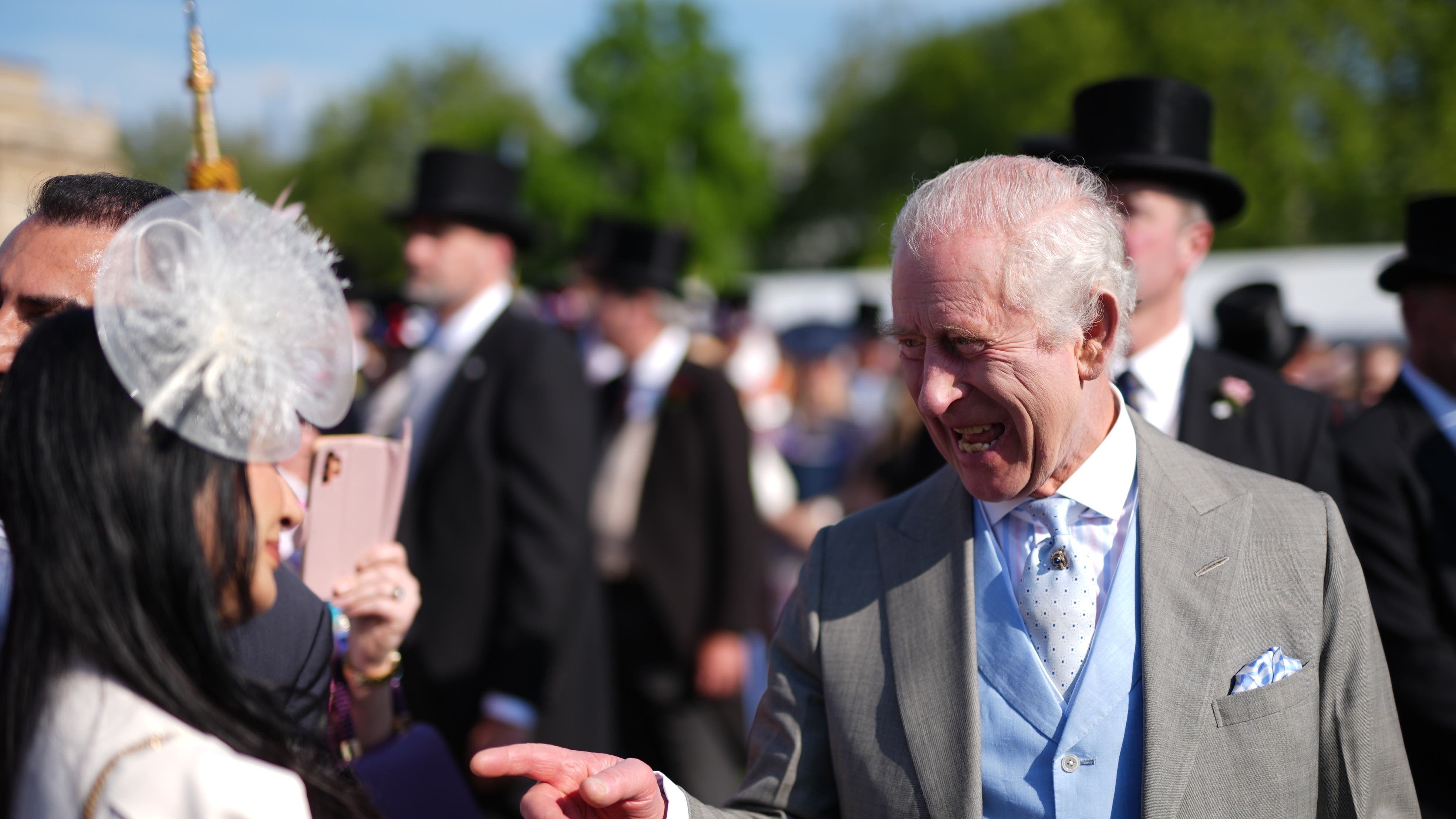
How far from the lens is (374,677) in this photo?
2.52 m

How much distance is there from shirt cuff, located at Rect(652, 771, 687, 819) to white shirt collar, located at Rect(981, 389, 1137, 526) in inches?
31.2

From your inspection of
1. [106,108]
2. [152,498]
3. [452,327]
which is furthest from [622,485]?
[106,108]

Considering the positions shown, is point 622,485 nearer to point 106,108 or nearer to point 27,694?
point 27,694

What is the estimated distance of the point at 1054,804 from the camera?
2.04m

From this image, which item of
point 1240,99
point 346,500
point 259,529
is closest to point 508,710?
point 346,500

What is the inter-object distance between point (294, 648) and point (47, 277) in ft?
2.55

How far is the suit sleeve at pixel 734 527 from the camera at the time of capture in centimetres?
555

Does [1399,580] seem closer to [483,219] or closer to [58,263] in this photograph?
[58,263]

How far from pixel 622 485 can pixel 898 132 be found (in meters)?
50.5

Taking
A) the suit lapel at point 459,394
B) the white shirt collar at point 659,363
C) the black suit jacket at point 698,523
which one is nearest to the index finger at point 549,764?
the suit lapel at point 459,394

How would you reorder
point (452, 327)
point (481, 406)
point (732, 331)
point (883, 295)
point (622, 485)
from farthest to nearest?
point (883, 295) < point (732, 331) < point (622, 485) < point (452, 327) < point (481, 406)

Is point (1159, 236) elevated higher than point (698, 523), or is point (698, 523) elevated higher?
point (1159, 236)

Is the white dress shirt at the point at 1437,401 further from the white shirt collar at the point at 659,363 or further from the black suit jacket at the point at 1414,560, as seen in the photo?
the white shirt collar at the point at 659,363

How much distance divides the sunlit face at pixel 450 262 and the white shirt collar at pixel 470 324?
63 mm
